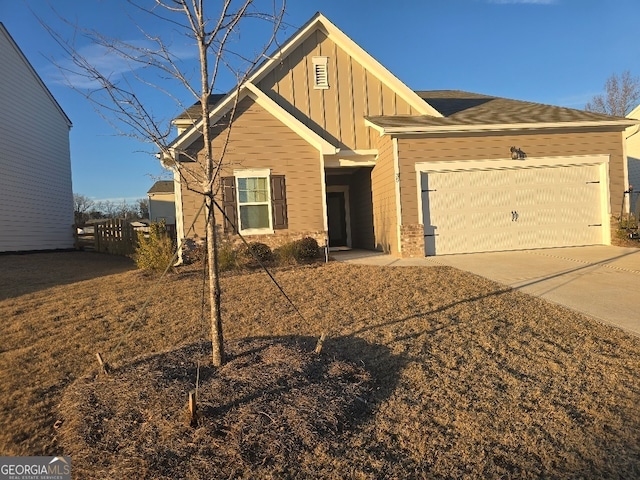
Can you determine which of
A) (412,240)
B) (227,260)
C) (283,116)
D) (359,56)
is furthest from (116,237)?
(412,240)

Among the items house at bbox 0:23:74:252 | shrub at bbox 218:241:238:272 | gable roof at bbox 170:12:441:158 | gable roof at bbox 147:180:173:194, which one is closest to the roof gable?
gable roof at bbox 170:12:441:158

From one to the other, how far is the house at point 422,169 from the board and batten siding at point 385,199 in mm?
50

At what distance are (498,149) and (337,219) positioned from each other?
20.4 ft

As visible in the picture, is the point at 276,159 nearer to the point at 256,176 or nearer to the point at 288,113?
the point at 256,176

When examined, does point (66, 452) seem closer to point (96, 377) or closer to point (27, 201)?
point (96, 377)

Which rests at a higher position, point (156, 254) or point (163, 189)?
point (163, 189)

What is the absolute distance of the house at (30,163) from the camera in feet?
48.2

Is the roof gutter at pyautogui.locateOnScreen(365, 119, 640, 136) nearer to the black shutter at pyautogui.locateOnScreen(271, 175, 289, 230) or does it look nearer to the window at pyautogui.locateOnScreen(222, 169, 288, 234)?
the black shutter at pyautogui.locateOnScreen(271, 175, 289, 230)

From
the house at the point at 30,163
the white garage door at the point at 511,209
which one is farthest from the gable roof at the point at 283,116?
the house at the point at 30,163

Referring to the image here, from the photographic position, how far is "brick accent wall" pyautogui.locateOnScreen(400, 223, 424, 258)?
10.5m

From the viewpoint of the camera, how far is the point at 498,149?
1087cm

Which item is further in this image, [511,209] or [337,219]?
[337,219]

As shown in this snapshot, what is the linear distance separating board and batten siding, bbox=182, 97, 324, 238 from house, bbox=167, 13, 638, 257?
3 cm

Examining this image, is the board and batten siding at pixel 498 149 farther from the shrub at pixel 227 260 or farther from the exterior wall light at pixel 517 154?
the shrub at pixel 227 260
